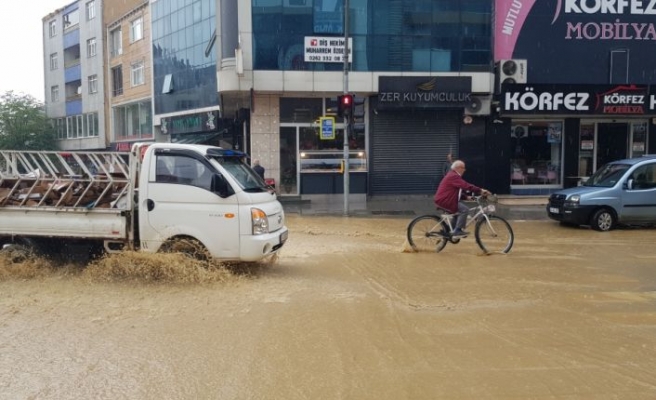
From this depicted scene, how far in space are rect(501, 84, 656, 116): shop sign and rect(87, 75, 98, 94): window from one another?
34.7 metres

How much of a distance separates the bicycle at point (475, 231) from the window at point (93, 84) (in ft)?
133

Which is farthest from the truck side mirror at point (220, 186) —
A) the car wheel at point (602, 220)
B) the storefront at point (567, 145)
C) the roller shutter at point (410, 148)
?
the storefront at point (567, 145)

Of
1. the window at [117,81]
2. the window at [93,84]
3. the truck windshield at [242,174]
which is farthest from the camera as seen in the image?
the window at [93,84]

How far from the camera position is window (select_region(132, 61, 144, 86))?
37.9m

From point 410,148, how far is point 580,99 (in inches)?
231

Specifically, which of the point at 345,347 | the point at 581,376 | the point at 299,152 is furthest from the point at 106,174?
the point at 299,152

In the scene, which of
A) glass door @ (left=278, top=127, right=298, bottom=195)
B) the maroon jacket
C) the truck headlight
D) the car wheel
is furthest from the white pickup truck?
glass door @ (left=278, top=127, right=298, bottom=195)

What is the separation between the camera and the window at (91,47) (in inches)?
1777

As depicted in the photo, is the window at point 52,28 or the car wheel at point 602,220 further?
the window at point 52,28

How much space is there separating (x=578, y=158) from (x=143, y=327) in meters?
19.2

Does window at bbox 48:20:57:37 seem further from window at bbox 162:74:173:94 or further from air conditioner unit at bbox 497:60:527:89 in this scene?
air conditioner unit at bbox 497:60:527:89

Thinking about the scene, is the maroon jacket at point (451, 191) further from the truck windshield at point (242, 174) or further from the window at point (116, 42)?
the window at point (116, 42)

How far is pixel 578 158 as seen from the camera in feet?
70.9

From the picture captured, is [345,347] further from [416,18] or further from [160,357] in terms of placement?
[416,18]
